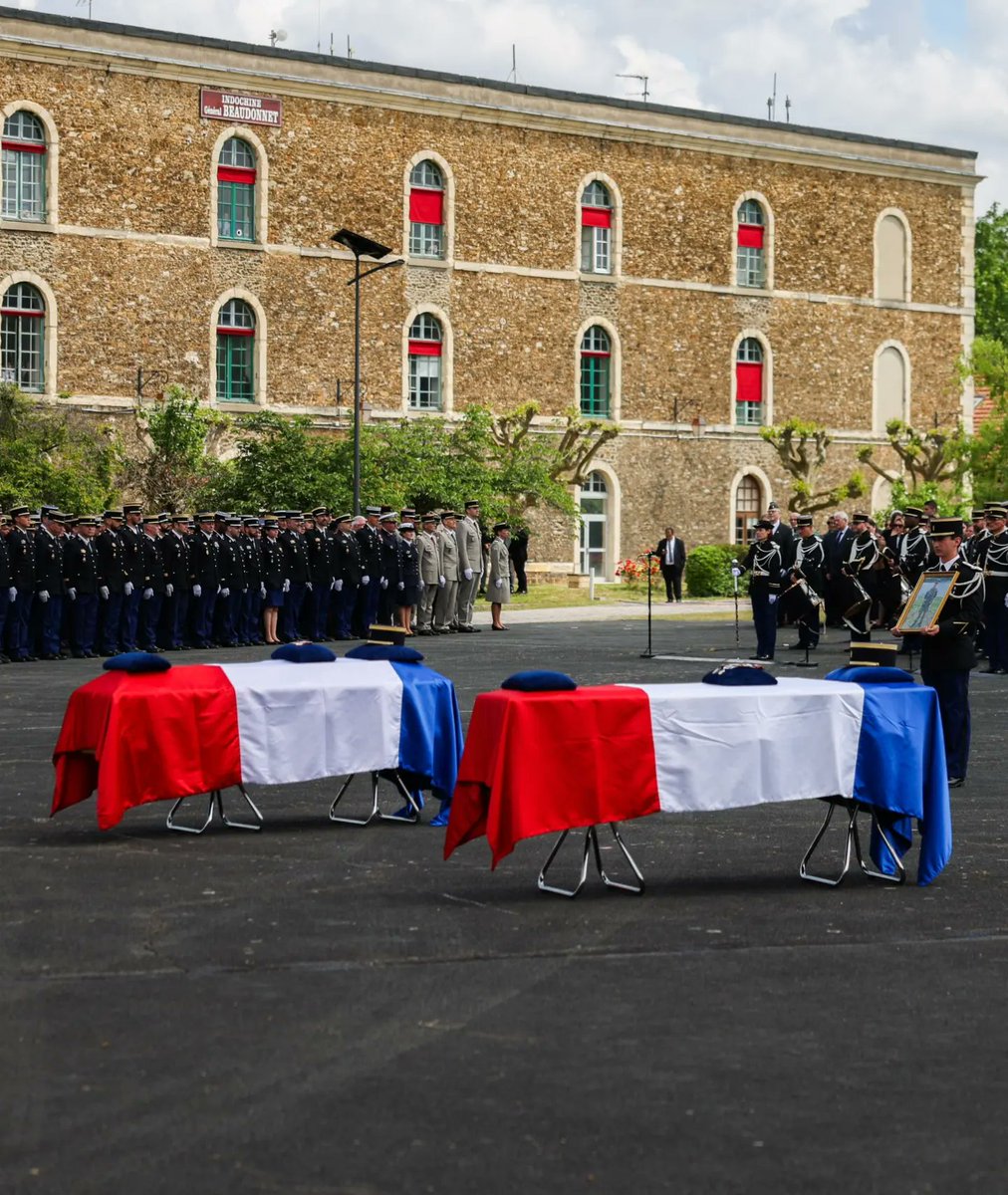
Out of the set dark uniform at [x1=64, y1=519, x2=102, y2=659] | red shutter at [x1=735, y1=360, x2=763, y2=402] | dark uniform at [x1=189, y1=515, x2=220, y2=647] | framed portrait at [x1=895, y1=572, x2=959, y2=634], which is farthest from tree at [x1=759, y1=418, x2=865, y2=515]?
framed portrait at [x1=895, y1=572, x2=959, y2=634]

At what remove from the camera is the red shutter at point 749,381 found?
191 feet

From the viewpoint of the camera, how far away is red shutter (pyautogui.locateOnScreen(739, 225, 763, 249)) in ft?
190

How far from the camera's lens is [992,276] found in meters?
75.7

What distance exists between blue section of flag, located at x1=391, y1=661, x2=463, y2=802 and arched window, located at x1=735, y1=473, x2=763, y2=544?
→ 46.6m

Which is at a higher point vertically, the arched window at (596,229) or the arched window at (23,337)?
the arched window at (596,229)

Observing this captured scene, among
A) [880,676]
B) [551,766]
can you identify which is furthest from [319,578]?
[551,766]

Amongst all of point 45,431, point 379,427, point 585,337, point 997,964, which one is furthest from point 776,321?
point 997,964

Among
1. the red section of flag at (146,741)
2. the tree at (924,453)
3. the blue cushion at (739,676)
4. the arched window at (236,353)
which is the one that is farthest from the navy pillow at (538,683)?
the tree at (924,453)

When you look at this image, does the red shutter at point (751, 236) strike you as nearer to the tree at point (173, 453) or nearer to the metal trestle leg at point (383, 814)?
the tree at point (173, 453)

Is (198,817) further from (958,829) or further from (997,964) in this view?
(997,964)

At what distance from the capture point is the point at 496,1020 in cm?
732

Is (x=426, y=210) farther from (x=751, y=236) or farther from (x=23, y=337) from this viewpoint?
(x=23, y=337)

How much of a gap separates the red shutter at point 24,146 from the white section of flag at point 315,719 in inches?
1449

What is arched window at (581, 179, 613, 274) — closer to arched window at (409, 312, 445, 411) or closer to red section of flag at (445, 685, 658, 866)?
arched window at (409, 312, 445, 411)
